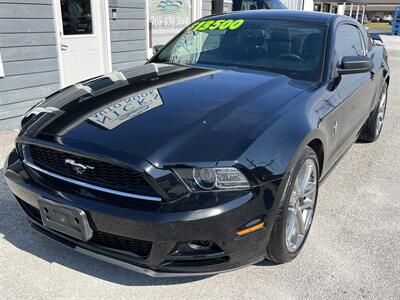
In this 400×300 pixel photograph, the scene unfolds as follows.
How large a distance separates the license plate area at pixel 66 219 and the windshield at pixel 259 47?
1.91m

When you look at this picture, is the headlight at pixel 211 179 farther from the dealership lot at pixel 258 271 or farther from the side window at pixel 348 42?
the side window at pixel 348 42

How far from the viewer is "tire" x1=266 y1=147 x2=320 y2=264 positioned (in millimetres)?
2363

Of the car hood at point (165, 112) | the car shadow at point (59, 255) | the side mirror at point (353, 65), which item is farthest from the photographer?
the side mirror at point (353, 65)

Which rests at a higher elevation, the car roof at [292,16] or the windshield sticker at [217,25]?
the car roof at [292,16]

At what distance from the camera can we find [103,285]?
97.3 inches

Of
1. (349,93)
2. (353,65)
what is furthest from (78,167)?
(349,93)

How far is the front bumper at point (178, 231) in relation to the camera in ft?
6.75

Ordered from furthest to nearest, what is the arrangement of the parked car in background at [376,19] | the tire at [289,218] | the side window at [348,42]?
1. the parked car in background at [376,19]
2. the side window at [348,42]
3. the tire at [289,218]

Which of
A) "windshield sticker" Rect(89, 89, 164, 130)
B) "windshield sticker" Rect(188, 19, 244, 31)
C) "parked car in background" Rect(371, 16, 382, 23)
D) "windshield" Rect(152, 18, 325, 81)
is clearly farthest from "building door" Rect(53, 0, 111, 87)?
"parked car in background" Rect(371, 16, 382, 23)

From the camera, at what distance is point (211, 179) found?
83.8 inches

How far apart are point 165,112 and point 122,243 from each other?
820 mm

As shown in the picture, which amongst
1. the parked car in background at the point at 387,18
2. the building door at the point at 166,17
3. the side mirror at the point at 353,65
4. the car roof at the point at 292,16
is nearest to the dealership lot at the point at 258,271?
the side mirror at the point at 353,65

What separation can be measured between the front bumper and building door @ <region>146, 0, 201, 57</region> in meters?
6.00

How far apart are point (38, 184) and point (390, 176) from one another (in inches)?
136
